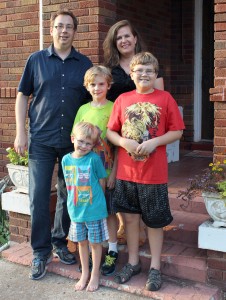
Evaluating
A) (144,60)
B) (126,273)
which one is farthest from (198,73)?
(126,273)

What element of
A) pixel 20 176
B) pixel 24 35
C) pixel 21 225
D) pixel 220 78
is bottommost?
pixel 21 225

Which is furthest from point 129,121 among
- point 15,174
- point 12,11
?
point 12,11

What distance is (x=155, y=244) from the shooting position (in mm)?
3586

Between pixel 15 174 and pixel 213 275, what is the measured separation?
87.8 inches

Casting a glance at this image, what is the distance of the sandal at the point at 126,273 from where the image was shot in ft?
12.1

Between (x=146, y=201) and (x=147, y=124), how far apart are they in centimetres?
57

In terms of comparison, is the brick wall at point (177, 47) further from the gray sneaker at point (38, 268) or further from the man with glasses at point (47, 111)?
the gray sneaker at point (38, 268)

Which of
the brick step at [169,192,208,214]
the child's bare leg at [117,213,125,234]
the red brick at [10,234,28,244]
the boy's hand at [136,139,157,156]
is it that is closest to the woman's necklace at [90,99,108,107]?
the boy's hand at [136,139,157,156]

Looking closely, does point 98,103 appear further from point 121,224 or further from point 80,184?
point 121,224

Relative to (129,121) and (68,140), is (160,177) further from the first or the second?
(68,140)

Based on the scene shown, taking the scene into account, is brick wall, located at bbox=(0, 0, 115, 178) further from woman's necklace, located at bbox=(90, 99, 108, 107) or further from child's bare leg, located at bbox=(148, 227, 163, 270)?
child's bare leg, located at bbox=(148, 227, 163, 270)

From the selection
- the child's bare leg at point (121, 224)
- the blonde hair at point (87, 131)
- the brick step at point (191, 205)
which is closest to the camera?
the blonde hair at point (87, 131)

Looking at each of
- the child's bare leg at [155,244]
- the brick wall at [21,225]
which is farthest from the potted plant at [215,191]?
the brick wall at [21,225]

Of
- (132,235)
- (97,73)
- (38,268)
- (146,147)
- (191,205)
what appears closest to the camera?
(146,147)
